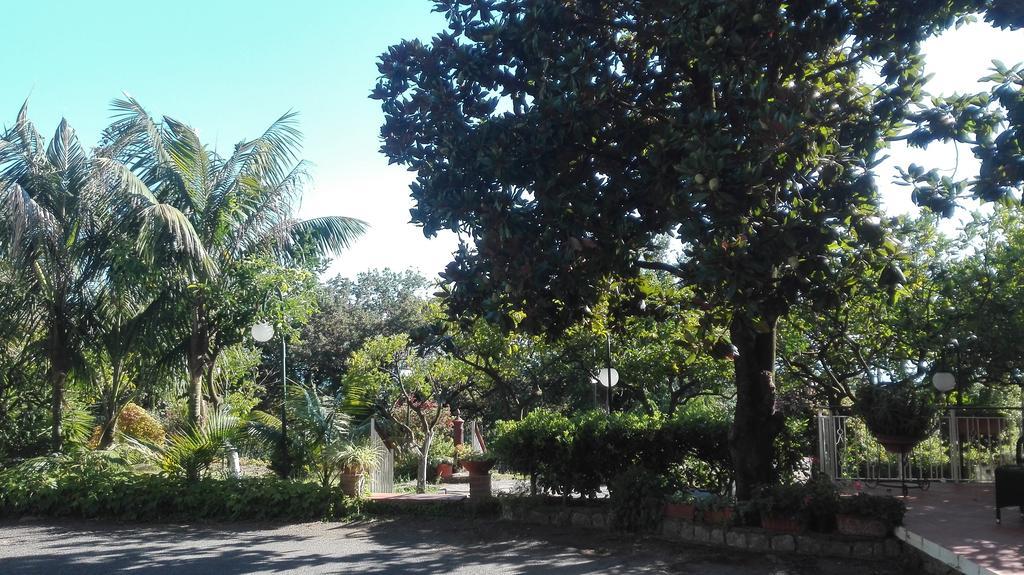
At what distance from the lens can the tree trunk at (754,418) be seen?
9.27 m

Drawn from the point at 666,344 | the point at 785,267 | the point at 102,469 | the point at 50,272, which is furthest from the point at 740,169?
the point at 50,272

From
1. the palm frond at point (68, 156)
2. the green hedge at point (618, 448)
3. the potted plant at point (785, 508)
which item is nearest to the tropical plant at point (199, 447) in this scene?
the green hedge at point (618, 448)

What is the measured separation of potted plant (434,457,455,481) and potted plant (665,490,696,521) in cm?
1193

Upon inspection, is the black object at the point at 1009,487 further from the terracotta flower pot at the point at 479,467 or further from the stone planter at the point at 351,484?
the stone planter at the point at 351,484

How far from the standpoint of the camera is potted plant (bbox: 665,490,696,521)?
9.32 metres

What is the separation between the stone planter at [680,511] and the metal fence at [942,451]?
2780 mm

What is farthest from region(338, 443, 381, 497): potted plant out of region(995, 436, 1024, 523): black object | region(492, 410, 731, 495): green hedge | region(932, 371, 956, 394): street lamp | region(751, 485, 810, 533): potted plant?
region(932, 371, 956, 394): street lamp

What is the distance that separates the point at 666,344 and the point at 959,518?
7794 mm

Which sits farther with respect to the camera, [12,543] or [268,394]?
[268,394]

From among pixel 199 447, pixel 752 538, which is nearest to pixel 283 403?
pixel 199 447

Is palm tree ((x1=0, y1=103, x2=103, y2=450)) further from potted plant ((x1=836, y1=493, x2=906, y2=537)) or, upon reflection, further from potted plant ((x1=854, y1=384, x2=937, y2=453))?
potted plant ((x1=854, y1=384, x2=937, y2=453))

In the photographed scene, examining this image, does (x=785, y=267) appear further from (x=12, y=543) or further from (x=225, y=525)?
(x=12, y=543)

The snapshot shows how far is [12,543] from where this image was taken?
32.1ft

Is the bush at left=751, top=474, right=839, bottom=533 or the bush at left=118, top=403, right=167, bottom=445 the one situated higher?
the bush at left=118, top=403, right=167, bottom=445
